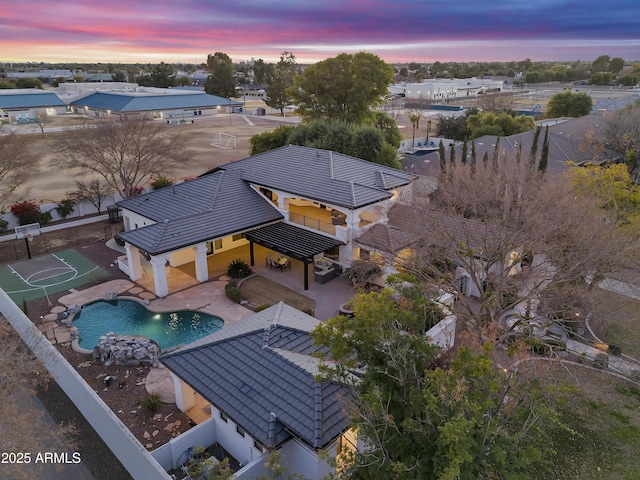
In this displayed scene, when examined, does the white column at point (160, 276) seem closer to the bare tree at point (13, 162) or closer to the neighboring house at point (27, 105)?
the bare tree at point (13, 162)

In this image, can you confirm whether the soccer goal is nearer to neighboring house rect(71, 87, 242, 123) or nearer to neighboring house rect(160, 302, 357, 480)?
neighboring house rect(71, 87, 242, 123)

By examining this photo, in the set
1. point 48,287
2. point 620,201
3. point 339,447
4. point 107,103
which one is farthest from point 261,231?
point 107,103

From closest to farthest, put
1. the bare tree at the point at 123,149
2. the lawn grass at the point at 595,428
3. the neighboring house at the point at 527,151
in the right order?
1. the lawn grass at the point at 595,428
2. the bare tree at the point at 123,149
3. the neighboring house at the point at 527,151

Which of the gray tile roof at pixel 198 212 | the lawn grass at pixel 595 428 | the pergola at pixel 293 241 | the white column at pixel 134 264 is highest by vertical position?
the gray tile roof at pixel 198 212

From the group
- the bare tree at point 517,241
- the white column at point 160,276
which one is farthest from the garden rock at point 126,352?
the bare tree at point 517,241

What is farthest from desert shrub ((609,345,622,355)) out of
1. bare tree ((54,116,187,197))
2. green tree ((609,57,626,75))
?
green tree ((609,57,626,75))

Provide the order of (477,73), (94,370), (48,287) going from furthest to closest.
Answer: (477,73) → (48,287) → (94,370)

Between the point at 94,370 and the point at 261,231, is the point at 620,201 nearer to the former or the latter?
the point at 261,231
